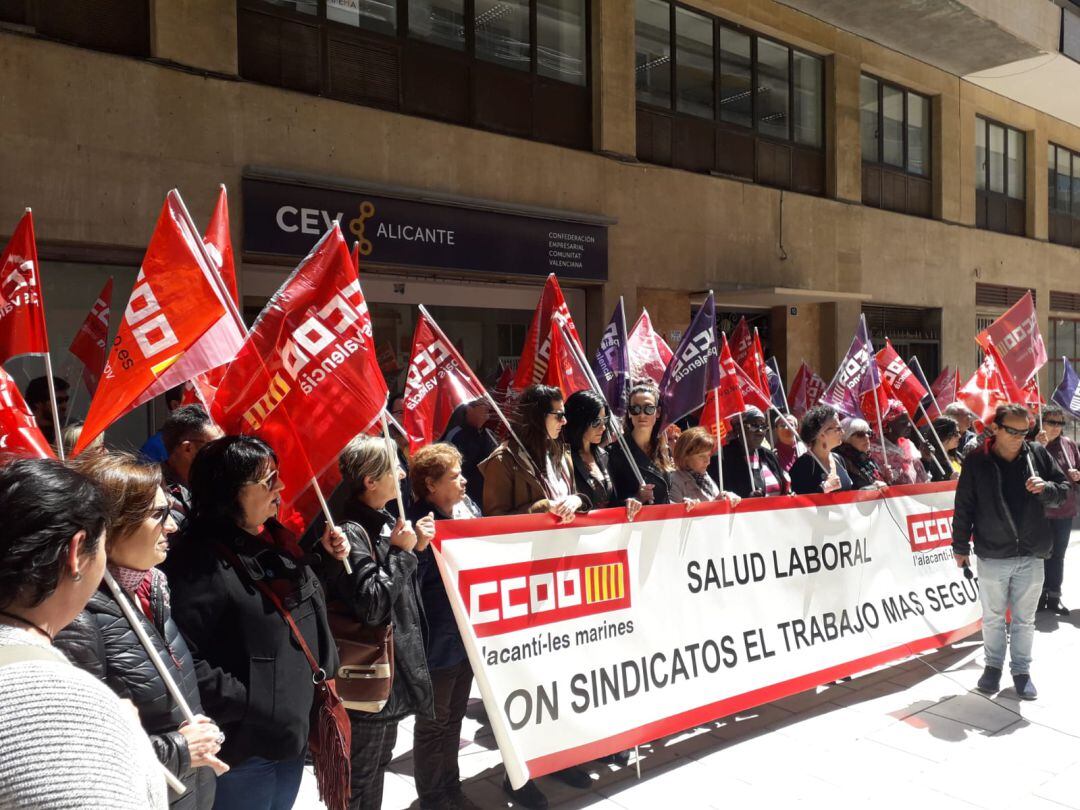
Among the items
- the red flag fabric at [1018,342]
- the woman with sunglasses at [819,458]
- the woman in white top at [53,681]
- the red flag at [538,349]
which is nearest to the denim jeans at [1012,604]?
the woman with sunglasses at [819,458]

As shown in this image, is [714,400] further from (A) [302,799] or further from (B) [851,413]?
(A) [302,799]

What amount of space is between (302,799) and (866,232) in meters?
14.8

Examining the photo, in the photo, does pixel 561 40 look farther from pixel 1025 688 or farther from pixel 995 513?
pixel 1025 688

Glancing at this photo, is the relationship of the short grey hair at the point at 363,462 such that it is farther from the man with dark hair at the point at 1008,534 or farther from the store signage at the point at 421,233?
the store signage at the point at 421,233

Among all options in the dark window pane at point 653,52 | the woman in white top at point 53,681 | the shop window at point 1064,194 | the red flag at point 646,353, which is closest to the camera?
the woman in white top at point 53,681

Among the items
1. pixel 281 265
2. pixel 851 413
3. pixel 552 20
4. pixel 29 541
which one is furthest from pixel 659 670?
pixel 552 20

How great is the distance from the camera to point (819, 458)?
6.14 m

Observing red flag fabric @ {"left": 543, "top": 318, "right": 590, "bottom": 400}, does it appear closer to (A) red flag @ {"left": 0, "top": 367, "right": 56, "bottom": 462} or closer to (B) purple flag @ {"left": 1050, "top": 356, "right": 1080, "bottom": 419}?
(A) red flag @ {"left": 0, "top": 367, "right": 56, "bottom": 462}

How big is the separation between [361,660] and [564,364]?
2902mm

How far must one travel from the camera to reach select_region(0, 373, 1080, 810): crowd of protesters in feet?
4.17

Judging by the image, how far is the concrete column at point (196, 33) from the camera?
8.38 meters

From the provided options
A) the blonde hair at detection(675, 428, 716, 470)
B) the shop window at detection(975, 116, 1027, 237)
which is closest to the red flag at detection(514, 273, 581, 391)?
the blonde hair at detection(675, 428, 716, 470)

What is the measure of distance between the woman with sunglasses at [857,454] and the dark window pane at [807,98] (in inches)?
402

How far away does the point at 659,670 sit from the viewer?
454 centimetres
